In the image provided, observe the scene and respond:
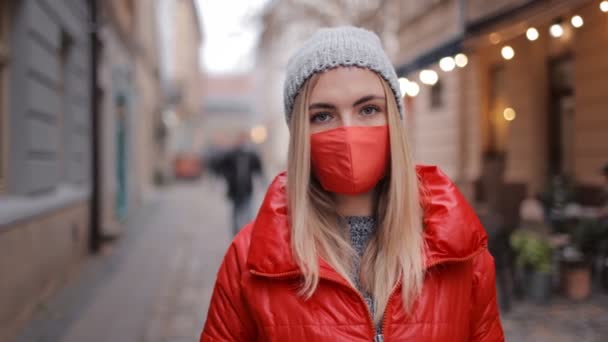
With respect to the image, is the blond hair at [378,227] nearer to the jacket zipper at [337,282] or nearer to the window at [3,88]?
the jacket zipper at [337,282]

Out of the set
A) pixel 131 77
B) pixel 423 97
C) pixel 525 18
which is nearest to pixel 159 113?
pixel 131 77

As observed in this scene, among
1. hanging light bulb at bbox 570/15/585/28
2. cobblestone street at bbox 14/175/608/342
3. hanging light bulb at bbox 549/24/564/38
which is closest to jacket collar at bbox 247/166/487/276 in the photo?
hanging light bulb at bbox 570/15/585/28

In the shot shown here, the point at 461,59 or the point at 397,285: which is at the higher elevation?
the point at 461,59

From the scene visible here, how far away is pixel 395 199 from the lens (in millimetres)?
1715

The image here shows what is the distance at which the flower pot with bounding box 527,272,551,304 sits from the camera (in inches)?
241

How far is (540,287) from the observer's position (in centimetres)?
613

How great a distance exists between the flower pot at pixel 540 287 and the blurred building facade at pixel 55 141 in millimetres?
5066

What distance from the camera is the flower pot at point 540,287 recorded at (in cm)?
611

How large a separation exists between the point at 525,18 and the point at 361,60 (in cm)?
443

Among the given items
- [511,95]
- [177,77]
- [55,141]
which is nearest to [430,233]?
[55,141]

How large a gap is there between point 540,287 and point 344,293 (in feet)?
16.9

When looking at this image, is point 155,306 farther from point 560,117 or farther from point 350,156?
point 560,117

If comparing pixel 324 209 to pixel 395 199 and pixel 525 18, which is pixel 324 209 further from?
pixel 525 18

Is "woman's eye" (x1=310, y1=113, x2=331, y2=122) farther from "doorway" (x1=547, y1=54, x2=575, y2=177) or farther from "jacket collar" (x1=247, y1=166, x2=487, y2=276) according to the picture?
"doorway" (x1=547, y1=54, x2=575, y2=177)
